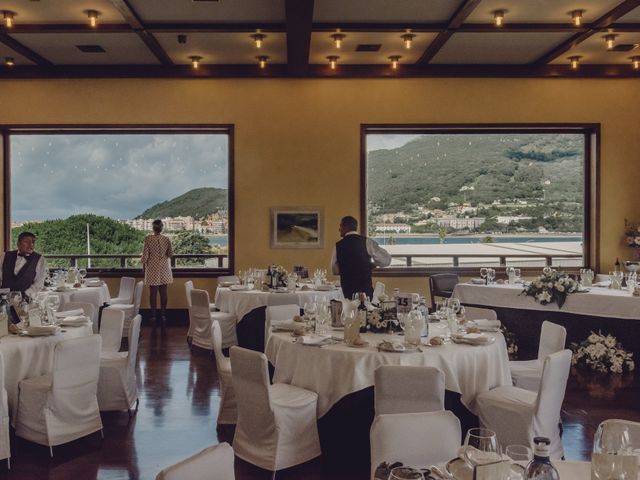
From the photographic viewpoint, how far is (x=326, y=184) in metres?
10.3

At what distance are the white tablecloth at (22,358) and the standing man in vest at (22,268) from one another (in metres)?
2.16

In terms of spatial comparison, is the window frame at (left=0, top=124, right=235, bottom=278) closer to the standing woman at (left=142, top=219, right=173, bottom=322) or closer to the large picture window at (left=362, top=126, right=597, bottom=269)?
the standing woman at (left=142, top=219, right=173, bottom=322)

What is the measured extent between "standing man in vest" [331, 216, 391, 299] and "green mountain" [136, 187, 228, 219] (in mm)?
5140

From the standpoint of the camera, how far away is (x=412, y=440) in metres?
2.42

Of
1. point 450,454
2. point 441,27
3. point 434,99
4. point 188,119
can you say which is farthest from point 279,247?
point 450,454

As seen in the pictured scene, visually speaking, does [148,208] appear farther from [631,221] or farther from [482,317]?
[631,221]

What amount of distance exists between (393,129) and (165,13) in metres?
4.37

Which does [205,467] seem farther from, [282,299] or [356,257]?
[282,299]

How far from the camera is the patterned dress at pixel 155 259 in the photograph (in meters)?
9.77

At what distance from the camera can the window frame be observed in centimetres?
1022

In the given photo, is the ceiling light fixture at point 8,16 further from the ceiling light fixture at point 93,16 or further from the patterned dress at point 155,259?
the patterned dress at point 155,259

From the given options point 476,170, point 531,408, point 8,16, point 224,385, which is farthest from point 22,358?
point 476,170

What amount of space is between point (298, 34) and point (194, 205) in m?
4.58

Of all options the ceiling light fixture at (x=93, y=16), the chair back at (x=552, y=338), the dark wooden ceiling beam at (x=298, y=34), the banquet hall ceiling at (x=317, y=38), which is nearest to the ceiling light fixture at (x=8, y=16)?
the banquet hall ceiling at (x=317, y=38)
